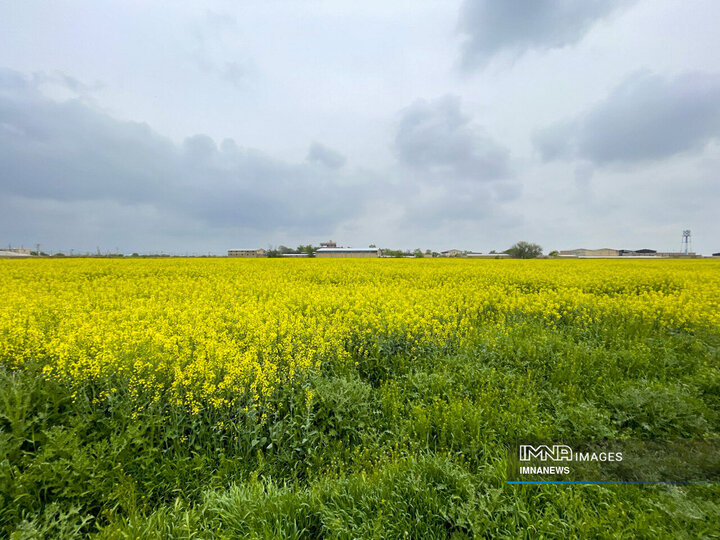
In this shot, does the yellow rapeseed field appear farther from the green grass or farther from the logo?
the logo

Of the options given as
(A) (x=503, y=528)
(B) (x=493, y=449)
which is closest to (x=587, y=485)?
(B) (x=493, y=449)

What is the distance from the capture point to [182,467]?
2.85 metres

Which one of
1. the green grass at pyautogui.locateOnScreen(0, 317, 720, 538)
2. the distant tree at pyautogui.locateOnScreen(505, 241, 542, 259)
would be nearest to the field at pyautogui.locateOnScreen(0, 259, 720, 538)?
the green grass at pyautogui.locateOnScreen(0, 317, 720, 538)

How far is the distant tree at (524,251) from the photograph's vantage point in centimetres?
6475

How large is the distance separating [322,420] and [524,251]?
7333 cm

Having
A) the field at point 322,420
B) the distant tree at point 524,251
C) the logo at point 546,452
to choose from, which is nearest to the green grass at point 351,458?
the field at point 322,420

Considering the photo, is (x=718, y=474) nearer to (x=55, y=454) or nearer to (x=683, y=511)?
(x=683, y=511)

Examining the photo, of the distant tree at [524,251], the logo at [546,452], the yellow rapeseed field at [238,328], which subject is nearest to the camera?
the logo at [546,452]

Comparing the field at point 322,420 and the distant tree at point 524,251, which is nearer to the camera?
the field at point 322,420

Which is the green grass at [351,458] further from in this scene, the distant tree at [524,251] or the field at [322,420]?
the distant tree at [524,251]

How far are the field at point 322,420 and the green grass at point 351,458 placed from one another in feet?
0.07

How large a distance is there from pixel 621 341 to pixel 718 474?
3.57 m

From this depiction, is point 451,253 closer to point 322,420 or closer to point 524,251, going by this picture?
point 524,251

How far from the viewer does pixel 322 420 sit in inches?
137
